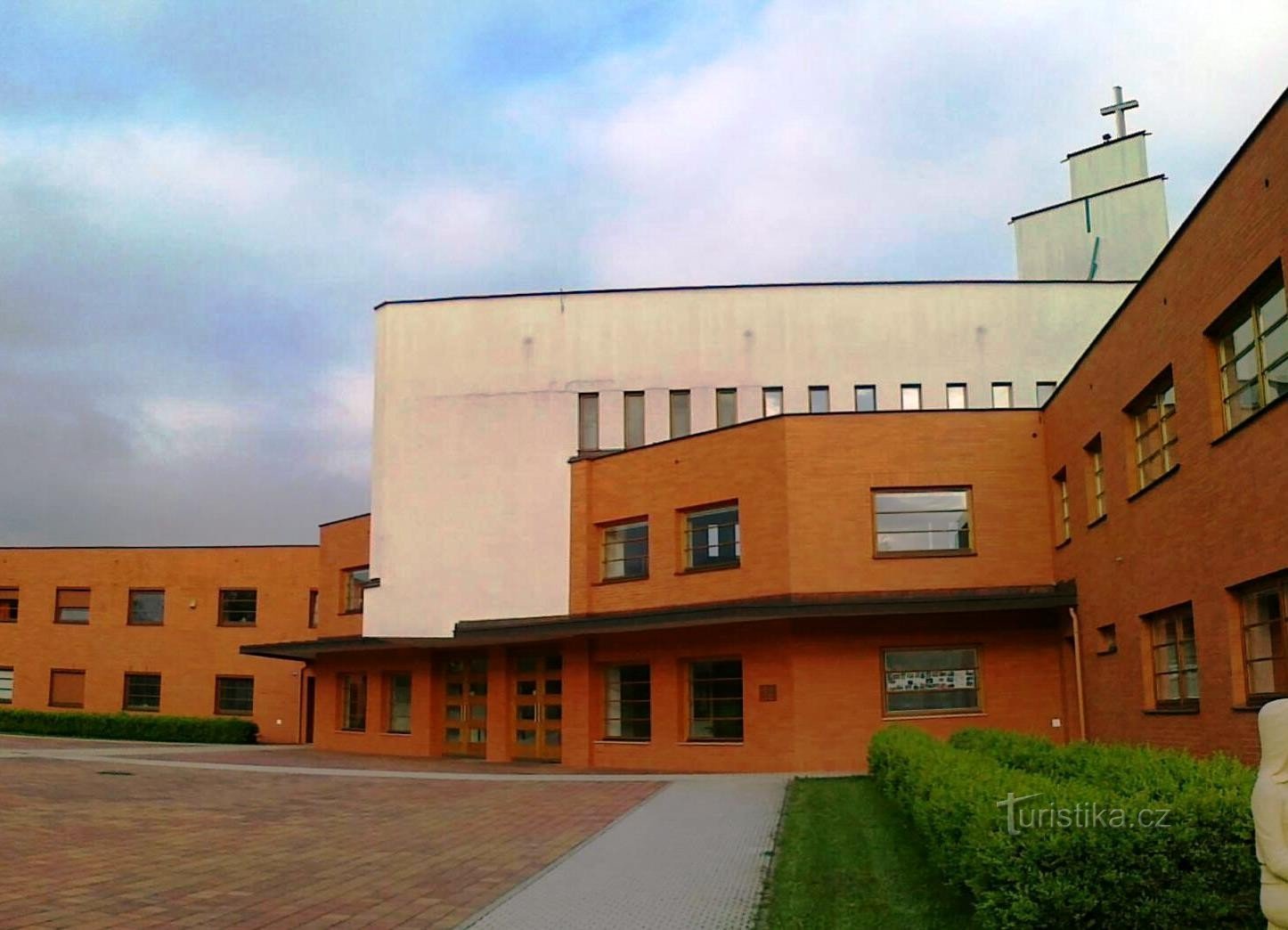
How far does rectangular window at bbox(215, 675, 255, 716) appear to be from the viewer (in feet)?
131

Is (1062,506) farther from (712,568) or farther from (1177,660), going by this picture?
(712,568)

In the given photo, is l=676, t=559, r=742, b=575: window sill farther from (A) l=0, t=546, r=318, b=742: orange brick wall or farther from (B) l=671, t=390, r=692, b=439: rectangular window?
(A) l=0, t=546, r=318, b=742: orange brick wall

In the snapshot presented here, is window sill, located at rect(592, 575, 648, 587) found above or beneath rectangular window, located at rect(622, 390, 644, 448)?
beneath

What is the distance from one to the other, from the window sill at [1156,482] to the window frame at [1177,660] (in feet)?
5.25

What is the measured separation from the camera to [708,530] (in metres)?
23.8

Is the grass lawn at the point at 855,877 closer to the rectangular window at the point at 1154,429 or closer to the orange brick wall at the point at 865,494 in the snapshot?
the rectangular window at the point at 1154,429

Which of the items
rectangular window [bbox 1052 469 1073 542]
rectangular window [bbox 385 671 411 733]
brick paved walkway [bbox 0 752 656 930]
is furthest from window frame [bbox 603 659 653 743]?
rectangular window [bbox 1052 469 1073 542]

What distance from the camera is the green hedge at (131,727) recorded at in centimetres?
3700

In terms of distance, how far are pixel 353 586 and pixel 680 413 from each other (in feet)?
36.0

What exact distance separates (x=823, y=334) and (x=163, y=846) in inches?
747

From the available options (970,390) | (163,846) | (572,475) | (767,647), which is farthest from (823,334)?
(163,846)

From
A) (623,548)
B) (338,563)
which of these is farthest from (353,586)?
(623,548)

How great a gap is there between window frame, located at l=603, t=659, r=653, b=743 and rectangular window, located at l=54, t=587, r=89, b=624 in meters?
25.3

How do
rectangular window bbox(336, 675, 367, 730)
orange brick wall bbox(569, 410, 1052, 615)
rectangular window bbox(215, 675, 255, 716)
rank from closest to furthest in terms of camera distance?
1. orange brick wall bbox(569, 410, 1052, 615)
2. rectangular window bbox(336, 675, 367, 730)
3. rectangular window bbox(215, 675, 255, 716)
